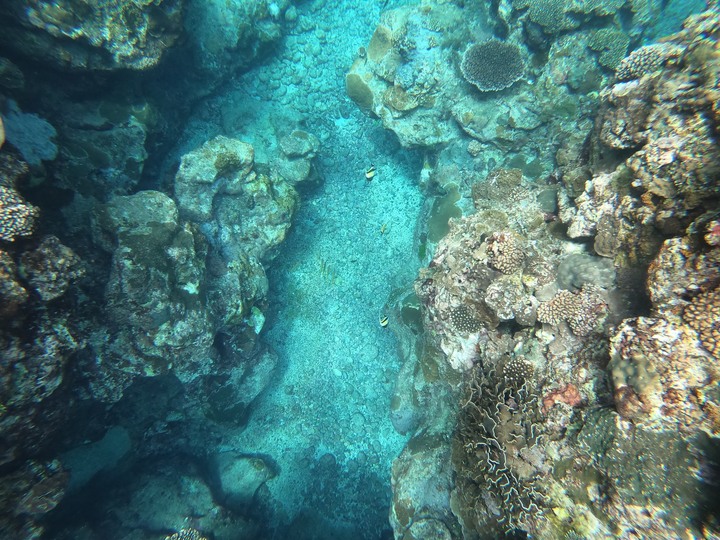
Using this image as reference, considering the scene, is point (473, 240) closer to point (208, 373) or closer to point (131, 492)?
point (208, 373)

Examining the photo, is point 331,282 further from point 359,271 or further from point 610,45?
point 610,45

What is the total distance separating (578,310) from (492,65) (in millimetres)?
5636

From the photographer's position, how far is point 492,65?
6770 mm

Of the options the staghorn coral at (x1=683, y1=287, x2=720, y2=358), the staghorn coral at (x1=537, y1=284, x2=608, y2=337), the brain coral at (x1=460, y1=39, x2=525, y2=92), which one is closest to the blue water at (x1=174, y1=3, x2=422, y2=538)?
the brain coral at (x1=460, y1=39, x2=525, y2=92)

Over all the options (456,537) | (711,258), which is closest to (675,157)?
(711,258)

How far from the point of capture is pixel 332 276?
864 cm

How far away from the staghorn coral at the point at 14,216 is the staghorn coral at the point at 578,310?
5.94m

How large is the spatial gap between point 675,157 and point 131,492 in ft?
30.9

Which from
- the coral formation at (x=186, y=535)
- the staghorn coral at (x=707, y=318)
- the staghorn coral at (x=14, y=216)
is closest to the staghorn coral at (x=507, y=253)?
the staghorn coral at (x=707, y=318)

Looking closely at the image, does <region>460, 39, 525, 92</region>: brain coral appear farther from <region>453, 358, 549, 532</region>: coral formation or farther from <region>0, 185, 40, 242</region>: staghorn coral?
<region>0, 185, 40, 242</region>: staghorn coral

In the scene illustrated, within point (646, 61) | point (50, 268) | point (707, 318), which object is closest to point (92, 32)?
point (50, 268)

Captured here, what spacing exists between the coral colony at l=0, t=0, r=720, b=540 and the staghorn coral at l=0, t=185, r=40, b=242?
0.03 m

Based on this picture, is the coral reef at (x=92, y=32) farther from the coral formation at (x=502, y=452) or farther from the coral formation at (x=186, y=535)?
the coral formation at (x=186, y=535)

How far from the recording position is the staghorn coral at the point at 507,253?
13.3 ft
